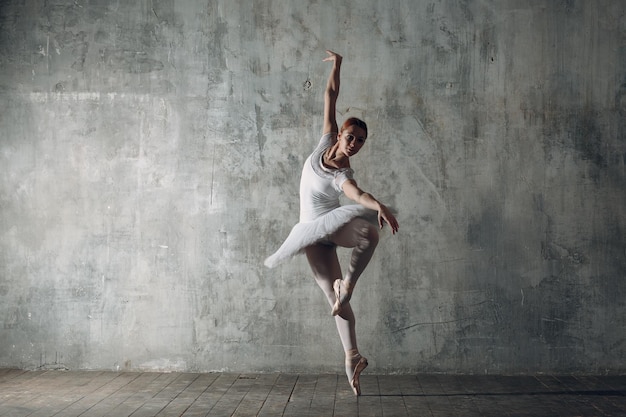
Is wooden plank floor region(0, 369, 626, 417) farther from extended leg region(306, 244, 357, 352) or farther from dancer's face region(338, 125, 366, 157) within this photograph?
dancer's face region(338, 125, 366, 157)

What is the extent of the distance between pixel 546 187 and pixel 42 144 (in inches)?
163

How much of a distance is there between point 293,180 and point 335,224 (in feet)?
4.24

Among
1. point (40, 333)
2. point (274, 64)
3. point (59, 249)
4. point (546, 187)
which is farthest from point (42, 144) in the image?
point (546, 187)

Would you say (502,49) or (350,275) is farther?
(502,49)

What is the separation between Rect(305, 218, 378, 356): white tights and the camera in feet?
16.5

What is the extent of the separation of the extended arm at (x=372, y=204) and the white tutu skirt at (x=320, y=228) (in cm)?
15

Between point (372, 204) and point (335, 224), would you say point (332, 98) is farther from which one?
point (372, 204)

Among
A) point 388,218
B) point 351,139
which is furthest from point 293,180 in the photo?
point 388,218

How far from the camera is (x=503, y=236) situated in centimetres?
618

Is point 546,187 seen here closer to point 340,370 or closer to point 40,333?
point 340,370

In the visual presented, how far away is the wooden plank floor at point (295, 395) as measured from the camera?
482 cm

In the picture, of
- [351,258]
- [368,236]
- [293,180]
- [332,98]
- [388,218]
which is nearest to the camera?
[388,218]

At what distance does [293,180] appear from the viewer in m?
6.25

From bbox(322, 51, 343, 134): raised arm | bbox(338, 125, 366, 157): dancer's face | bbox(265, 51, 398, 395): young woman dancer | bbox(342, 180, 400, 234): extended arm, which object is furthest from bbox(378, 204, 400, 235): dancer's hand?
bbox(322, 51, 343, 134): raised arm
